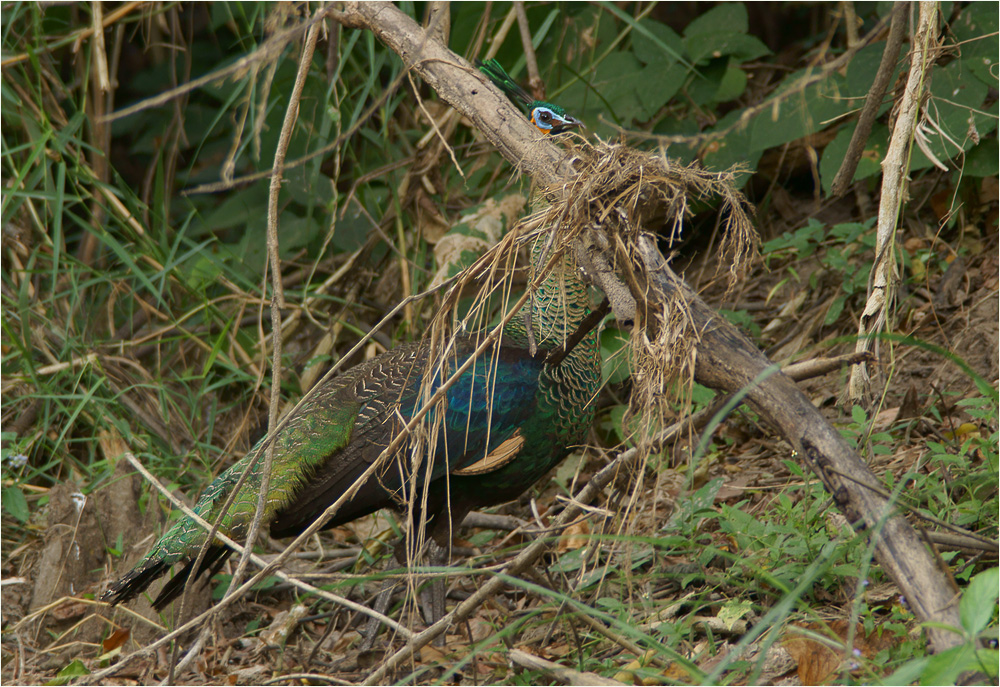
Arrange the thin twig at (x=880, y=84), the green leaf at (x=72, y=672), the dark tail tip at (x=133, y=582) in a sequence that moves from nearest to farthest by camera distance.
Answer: the thin twig at (x=880, y=84), the dark tail tip at (x=133, y=582), the green leaf at (x=72, y=672)

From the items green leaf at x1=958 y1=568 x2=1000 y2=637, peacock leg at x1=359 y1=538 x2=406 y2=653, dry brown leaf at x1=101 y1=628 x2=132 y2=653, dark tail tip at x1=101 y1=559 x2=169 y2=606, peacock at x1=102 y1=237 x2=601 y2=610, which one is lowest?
dry brown leaf at x1=101 y1=628 x2=132 y2=653

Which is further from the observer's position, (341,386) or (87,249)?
(87,249)

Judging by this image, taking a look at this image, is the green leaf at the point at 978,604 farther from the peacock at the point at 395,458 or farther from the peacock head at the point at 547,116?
the peacock head at the point at 547,116

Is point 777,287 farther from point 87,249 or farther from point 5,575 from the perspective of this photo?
point 87,249

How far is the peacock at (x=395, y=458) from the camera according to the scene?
2.48 metres

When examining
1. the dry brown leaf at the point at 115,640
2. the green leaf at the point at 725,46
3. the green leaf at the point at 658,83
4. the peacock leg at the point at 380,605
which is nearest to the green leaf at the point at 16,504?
the dry brown leaf at the point at 115,640

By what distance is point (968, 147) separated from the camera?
8.79ft

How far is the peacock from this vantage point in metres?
2.48

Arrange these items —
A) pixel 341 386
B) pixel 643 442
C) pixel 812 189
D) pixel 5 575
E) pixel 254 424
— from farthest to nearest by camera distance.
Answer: pixel 812 189 → pixel 254 424 → pixel 5 575 → pixel 341 386 → pixel 643 442

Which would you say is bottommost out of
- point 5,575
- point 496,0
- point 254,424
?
point 5,575

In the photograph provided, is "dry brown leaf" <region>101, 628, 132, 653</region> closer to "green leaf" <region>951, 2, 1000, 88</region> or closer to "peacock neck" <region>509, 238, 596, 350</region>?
"peacock neck" <region>509, 238, 596, 350</region>

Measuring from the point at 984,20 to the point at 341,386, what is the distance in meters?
2.55

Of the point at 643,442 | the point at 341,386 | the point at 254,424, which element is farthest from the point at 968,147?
the point at 254,424

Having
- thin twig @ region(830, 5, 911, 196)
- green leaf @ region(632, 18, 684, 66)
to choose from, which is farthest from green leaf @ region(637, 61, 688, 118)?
thin twig @ region(830, 5, 911, 196)
